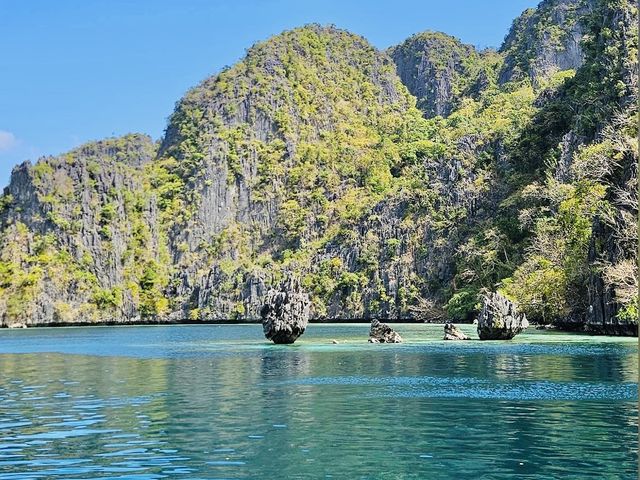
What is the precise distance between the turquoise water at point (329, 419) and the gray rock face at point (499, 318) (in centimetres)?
1348

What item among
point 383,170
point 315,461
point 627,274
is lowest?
point 315,461

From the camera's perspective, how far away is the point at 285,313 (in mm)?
55125

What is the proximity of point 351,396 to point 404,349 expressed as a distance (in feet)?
74.0

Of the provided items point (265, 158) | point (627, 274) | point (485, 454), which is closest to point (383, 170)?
point (265, 158)

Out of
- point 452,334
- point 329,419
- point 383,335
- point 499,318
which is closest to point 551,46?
point 452,334

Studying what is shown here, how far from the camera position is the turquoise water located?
54.6 feet

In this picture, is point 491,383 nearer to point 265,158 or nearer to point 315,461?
point 315,461

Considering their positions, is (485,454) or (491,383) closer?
(485,454)

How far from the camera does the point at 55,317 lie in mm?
150125

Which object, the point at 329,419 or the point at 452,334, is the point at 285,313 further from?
the point at 329,419

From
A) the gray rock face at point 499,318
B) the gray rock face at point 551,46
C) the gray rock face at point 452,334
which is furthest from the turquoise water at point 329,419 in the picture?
the gray rock face at point 551,46

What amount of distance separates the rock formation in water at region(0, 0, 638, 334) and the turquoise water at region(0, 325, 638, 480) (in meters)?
26.6

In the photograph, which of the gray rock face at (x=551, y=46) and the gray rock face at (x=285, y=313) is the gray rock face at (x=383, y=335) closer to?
the gray rock face at (x=285, y=313)

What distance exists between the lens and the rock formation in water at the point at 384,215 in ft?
252
